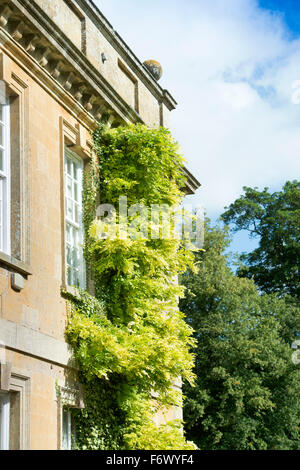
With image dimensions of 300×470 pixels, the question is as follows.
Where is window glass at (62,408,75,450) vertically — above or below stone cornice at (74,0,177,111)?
below

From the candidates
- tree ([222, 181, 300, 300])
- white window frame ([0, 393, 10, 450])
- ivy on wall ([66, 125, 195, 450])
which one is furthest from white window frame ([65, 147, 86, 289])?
tree ([222, 181, 300, 300])

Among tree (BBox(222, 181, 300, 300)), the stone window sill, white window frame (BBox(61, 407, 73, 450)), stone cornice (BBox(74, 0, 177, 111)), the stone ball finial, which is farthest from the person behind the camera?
tree (BBox(222, 181, 300, 300))

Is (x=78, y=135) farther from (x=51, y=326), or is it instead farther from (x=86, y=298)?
(x=51, y=326)

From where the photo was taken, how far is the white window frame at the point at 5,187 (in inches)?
428

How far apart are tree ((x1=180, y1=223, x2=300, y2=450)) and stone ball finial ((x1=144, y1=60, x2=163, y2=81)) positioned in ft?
41.3

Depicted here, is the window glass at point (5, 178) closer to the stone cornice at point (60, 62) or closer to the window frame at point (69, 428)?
the stone cornice at point (60, 62)

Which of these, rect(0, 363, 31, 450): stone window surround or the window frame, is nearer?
rect(0, 363, 31, 450): stone window surround

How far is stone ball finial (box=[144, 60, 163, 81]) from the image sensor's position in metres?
17.9

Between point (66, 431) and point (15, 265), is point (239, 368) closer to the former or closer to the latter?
point (66, 431)

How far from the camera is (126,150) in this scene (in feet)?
→ 47.3

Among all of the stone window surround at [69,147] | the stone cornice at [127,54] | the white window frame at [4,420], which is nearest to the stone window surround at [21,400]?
the white window frame at [4,420]

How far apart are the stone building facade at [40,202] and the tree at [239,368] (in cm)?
1644

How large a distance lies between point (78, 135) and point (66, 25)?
210 centimetres

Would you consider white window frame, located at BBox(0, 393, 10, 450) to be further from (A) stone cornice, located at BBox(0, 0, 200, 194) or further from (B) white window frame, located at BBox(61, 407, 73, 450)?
(A) stone cornice, located at BBox(0, 0, 200, 194)
